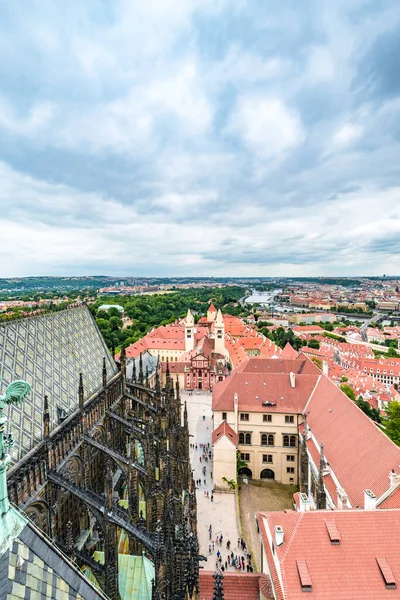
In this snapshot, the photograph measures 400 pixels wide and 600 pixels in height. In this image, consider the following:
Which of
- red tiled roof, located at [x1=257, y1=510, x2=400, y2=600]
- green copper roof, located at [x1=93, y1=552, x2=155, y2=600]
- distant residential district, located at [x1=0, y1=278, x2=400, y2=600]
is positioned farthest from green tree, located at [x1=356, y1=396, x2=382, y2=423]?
green copper roof, located at [x1=93, y1=552, x2=155, y2=600]

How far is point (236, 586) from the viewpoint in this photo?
18.0m

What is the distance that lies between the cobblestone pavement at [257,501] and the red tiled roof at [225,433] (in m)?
4.27

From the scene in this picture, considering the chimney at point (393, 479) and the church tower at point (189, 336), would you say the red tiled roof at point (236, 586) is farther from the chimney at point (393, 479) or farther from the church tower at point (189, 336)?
the church tower at point (189, 336)

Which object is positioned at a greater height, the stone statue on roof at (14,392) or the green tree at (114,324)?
the stone statue on roof at (14,392)

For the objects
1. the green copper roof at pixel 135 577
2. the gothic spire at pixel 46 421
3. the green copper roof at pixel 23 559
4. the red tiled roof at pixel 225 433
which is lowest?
the red tiled roof at pixel 225 433

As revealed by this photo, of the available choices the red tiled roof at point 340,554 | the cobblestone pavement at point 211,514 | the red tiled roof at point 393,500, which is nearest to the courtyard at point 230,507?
the cobblestone pavement at point 211,514

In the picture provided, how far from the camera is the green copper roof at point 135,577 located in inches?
541

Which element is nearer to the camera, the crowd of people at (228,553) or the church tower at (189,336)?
the crowd of people at (228,553)

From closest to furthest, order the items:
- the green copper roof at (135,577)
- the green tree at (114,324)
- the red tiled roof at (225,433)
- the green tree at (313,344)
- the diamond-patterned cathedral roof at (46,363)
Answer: the green copper roof at (135,577)
the diamond-patterned cathedral roof at (46,363)
the red tiled roof at (225,433)
the green tree at (114,324)
the green tree at (313,344)

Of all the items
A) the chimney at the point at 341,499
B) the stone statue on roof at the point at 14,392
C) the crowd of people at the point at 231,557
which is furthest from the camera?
the crowd of people at the point at 231,557

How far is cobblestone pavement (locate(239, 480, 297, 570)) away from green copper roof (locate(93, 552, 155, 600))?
44.9 ft

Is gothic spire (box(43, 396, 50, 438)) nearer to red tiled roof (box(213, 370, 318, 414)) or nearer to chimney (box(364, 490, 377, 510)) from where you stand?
chimney (box(364, 490, 377, 510))

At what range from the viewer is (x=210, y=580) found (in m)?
18.3

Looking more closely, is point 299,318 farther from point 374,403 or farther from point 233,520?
point 233,520
